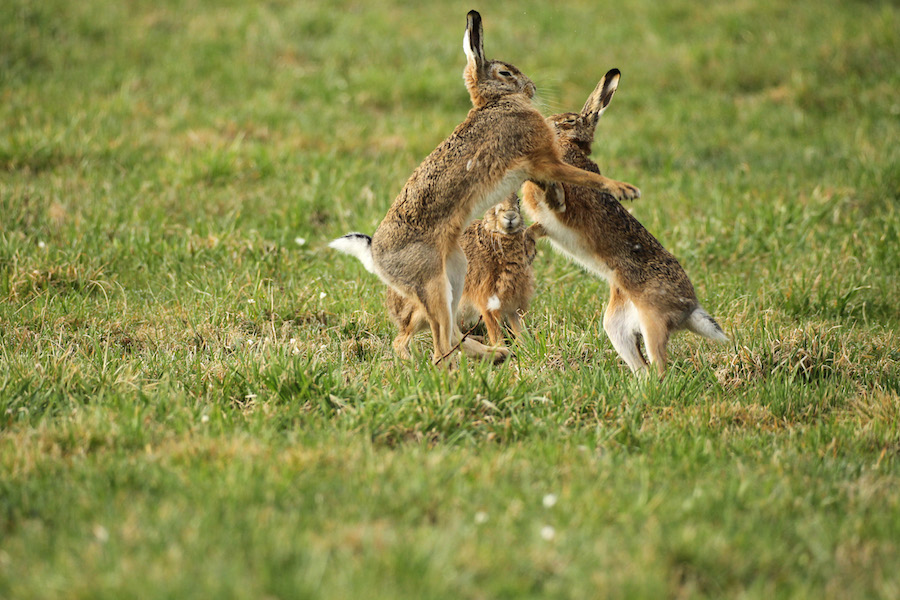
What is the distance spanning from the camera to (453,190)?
15.0ft

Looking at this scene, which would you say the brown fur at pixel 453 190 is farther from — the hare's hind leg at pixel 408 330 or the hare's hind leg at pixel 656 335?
the hare's hind leg at pixel 656 335

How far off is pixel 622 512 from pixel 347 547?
0.94m

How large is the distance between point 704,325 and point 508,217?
3.97ft

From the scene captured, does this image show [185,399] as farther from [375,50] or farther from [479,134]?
[375,50]

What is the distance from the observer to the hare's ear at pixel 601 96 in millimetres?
5051

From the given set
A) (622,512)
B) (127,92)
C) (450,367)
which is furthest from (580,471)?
(127,92)

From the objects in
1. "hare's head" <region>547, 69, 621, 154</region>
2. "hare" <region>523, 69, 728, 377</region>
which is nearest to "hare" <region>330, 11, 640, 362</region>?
"hare" <region>523, 69, 728, 377</region>

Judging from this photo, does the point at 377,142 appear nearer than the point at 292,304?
No

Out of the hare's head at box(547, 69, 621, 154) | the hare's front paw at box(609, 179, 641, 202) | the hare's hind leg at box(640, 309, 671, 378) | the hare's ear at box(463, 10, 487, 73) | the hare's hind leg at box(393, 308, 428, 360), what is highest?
the hare's ear at box(463, 10, 487, 73)

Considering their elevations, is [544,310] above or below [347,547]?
below

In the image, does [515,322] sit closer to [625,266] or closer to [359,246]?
[625,266]

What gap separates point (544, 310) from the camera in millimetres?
5543

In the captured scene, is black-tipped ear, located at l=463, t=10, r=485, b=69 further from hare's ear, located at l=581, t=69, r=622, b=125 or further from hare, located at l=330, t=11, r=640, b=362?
hare's ear, located at l=581, t=69, r=622, b=125

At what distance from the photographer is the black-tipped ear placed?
4.57 meters
